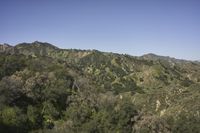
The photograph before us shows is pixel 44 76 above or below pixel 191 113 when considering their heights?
above

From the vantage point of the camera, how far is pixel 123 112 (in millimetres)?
54062

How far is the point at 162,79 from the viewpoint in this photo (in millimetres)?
158750

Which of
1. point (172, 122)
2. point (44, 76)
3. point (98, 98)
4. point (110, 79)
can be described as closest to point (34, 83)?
point (44, 76)

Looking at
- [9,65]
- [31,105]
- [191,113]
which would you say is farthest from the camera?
[9,65]

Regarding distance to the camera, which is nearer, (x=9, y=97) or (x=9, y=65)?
(x=9, y=97)

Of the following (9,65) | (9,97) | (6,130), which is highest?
(9,65)

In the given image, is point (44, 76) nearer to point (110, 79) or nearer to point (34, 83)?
point (34, 83)

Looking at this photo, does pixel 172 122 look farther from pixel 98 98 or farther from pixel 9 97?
pixel 9 97

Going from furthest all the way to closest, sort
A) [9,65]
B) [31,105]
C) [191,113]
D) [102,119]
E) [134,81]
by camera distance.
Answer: [134,81] → [9,65] → [191,113] → [31,105] → [102,119]

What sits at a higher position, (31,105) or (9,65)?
(9,65)

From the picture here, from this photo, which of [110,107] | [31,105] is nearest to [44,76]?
[31,105]

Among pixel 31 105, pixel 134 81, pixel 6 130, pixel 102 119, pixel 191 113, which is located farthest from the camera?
pixel 134 81

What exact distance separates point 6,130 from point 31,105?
9988mm

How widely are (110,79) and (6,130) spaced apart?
112m
